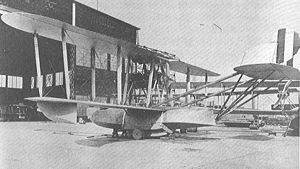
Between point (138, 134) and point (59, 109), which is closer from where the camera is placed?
point (59, 109)

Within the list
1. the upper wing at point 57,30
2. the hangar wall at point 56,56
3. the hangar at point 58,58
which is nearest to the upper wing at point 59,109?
the upper wing at point 57,30

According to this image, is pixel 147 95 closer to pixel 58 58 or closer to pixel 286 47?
pixel 286 47

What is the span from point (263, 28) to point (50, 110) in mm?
5893

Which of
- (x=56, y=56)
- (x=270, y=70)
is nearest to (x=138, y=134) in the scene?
(x=270, y=70)

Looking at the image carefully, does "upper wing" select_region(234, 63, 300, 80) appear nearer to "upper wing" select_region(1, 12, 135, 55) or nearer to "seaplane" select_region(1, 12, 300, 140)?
"seaplane" select_region(1, 12, 300, 140)

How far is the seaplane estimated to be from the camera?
838 cm

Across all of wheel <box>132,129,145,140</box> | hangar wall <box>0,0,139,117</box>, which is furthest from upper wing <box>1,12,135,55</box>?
hangar wall <box>0,0,139,117</box>

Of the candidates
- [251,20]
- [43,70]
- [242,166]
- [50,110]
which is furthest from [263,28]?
[43,70]

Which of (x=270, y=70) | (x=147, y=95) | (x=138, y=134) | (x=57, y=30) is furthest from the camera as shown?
(x=147, y=95)

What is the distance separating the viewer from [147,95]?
1291 centimetres

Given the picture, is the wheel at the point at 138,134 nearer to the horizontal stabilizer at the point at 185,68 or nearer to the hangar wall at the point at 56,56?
the horizontal stabilizer at the point at 185,68

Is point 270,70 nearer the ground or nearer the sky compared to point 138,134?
nearer the sky

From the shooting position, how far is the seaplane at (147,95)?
838 cm

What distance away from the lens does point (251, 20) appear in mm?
6371
